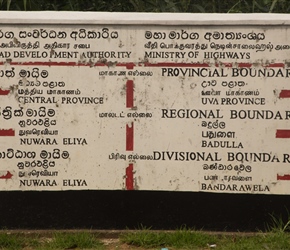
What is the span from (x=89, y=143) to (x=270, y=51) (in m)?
1.42

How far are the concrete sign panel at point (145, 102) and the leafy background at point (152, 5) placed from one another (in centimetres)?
135

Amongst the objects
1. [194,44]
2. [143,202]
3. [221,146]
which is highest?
[194,44]

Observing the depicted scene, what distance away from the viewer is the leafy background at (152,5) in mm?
6402

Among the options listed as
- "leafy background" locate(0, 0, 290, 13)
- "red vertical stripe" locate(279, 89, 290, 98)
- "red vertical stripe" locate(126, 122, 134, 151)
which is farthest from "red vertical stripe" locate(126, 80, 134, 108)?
"leafy background" locate(0, 0, 290, 13)

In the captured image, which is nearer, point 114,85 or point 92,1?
point 114,85

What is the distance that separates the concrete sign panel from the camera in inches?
196

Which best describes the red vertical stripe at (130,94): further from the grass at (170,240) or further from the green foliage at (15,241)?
the green foliage at (15,241)

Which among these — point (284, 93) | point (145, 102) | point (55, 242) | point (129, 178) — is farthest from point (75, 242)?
point (284, 93)

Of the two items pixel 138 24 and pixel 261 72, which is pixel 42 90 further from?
pixel 261 72

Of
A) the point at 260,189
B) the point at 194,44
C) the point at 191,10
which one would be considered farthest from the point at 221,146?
the point at 191,10

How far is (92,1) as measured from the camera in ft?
21.9

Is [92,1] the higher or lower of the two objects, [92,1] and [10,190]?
the higher

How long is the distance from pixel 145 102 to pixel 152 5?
1.73 m

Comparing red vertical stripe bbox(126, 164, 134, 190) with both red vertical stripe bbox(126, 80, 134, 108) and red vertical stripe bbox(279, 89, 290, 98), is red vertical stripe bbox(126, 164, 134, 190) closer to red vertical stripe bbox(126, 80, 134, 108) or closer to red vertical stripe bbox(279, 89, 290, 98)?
red vertical stripe bbox(126, 80, 134, 108)
